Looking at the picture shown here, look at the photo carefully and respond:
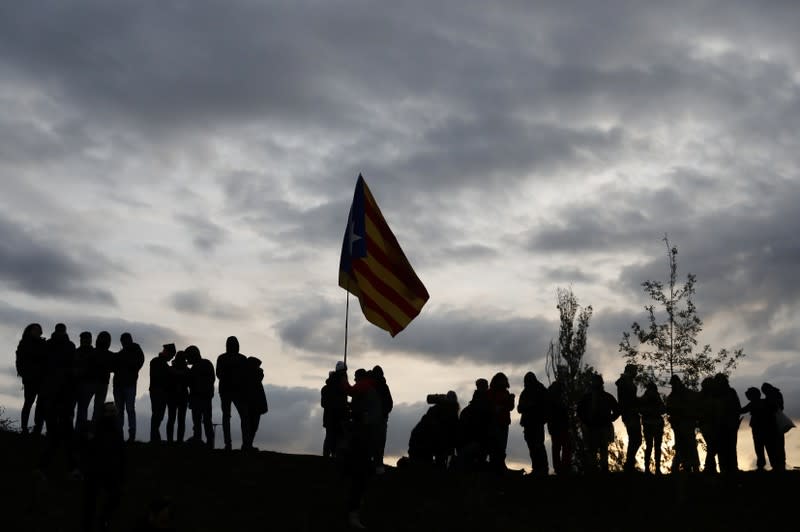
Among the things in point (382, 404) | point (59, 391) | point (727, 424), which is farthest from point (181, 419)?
point (727, 424)

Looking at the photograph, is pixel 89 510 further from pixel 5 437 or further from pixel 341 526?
pixel 5 437

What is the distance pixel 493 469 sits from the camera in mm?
19062

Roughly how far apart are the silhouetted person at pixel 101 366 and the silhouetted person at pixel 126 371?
0.53 metres

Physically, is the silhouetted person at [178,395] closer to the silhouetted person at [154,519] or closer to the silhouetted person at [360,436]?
the silhouetted person at [360,436]

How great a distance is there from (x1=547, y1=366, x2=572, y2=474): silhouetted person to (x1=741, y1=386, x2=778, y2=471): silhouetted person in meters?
3.83

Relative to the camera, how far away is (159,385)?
21.1m

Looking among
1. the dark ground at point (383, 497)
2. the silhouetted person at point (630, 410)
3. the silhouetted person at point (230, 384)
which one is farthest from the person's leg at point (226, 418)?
the silhouetted person at point (630, 410)

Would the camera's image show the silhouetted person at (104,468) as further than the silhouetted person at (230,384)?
No

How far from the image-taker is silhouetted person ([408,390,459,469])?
818 inches

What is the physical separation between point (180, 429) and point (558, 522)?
897 cm

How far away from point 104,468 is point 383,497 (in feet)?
17.9

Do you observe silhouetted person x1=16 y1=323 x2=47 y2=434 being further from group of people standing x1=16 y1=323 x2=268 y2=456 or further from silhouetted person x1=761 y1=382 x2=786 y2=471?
silhouetted person x1=761 y1=382 x2=786 y2=471

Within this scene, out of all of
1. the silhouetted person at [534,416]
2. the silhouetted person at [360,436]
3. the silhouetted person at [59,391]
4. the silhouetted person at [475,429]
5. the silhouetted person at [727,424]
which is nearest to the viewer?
the silhouetted person at [360,436]

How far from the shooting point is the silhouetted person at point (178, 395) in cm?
2114
